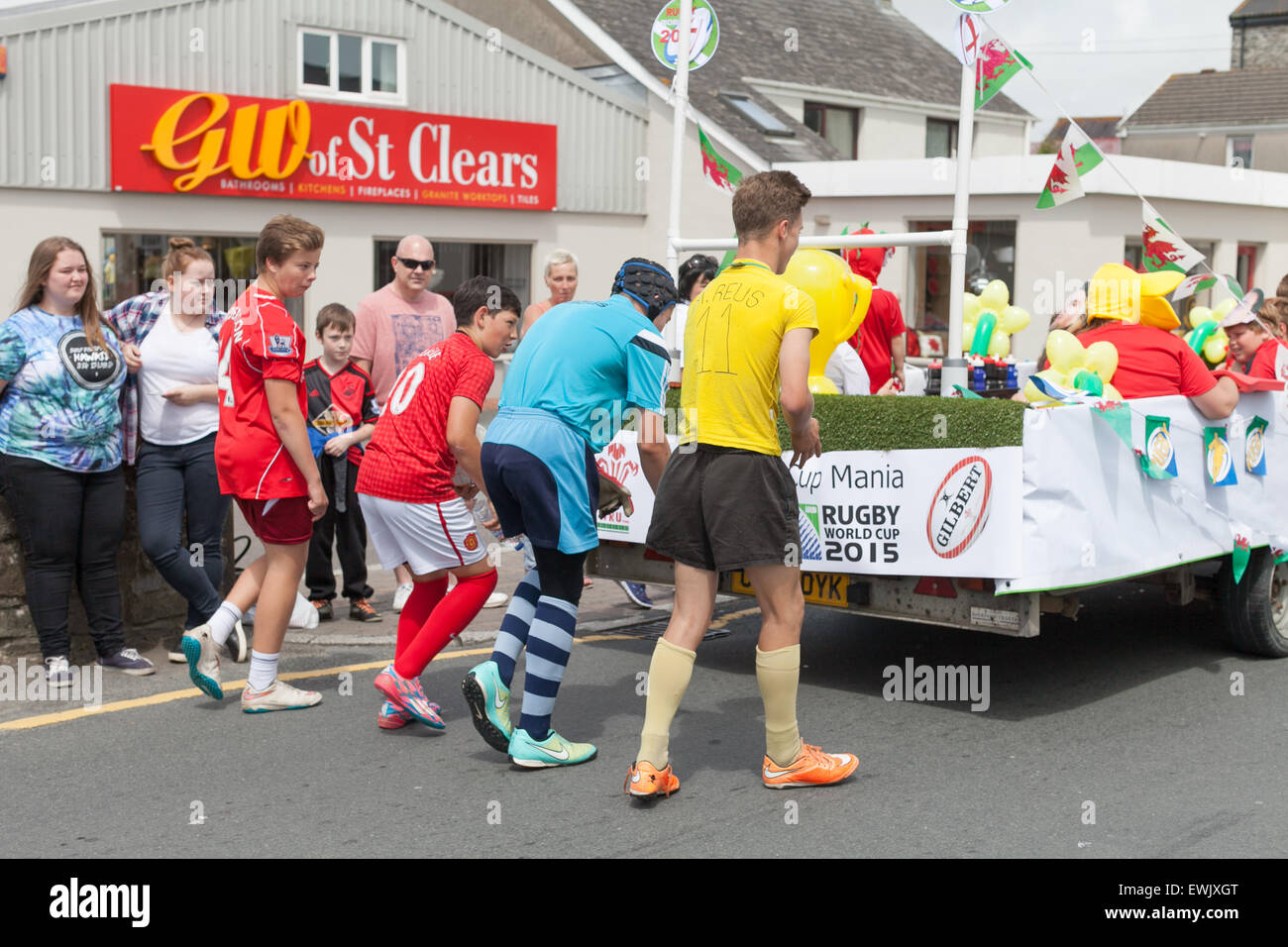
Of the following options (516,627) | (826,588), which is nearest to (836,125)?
(826,588)

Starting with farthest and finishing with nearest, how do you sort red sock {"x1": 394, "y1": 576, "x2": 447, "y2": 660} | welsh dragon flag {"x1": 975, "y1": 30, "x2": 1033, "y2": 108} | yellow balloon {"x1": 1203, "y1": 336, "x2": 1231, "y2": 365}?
yellow balloon {"x1": 1203, "y1": 336, "x2": 1231, "y2": 365}
welsh dragon flag {"x1": 975, "y1": 30, "x2": 1033, "y2": 108}
red sock {"x1": 394, "y1": 576, "x2": 447, "y2": 660}

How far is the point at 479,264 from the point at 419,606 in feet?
42.2

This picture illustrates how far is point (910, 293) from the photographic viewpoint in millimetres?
22344

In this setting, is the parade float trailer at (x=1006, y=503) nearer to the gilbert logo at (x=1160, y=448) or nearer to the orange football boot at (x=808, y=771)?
the gilbert logo at (x=1160, y=448)

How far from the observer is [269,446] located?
231 inches

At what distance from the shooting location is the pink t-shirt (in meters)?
8.27

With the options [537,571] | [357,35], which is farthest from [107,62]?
[537,571]

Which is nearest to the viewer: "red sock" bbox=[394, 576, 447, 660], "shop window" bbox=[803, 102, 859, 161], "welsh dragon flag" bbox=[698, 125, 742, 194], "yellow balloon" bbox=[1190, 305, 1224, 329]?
"red sock" bbox=[394, 576, 447, 660]

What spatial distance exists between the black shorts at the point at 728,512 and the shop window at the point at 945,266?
15.8 m

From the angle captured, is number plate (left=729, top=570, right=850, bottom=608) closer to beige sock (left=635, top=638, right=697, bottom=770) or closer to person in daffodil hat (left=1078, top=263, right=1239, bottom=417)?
beige sock (left=635, top=638, right=697, bottom=770)

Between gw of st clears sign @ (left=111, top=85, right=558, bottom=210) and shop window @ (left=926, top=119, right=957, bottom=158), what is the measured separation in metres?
13.5

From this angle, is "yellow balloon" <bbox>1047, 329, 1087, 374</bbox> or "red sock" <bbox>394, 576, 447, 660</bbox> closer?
"red sock" <bbox>394, 576, 447, 660</bbox>

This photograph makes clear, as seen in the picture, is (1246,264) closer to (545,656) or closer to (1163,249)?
(1163,249)

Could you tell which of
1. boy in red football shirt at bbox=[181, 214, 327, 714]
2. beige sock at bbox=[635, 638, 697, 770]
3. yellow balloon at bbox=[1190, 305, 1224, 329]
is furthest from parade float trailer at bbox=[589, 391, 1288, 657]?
boy in red football shirt at bbox=[181, 214, 327, 714]
